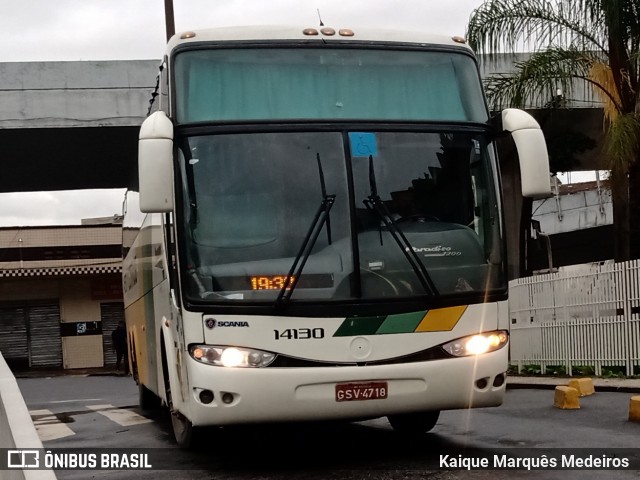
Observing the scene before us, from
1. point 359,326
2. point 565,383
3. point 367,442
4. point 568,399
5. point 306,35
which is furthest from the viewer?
point 565,383

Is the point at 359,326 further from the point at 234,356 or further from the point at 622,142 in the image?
the point at 622,142

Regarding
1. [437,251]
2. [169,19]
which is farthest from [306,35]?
[169,19]

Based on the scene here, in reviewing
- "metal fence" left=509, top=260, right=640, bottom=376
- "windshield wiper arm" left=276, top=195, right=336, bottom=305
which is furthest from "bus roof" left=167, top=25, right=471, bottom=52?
"metal fence" left=509, top=260, right=640, bottom=376

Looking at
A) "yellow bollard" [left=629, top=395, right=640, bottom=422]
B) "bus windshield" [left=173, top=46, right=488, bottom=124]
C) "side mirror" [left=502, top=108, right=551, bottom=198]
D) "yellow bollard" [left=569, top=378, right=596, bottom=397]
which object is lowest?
"yellow bollard" [left=569, top=378, right=596, bottom=397]

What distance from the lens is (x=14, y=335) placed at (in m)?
40.0

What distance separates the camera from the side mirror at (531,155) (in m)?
7.90

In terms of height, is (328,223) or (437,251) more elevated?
(328,223)

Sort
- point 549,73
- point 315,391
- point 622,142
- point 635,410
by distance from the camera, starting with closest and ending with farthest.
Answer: point 315,391 → point 635,410 → point 622,142 → point 549,73

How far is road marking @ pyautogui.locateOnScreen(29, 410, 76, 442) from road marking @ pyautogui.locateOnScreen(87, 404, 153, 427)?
0.73 metres

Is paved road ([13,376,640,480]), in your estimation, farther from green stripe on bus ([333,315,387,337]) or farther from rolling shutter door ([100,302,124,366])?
rolling shutter door ([100,302,124,366])

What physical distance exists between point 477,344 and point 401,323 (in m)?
0.66

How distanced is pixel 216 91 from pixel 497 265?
2.59 meters

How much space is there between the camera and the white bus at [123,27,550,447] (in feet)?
24.2

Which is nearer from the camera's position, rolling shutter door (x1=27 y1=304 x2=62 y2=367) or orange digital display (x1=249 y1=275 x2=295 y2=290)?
orange digital display (x1=249 y1=275 x2=295 y2=290)
